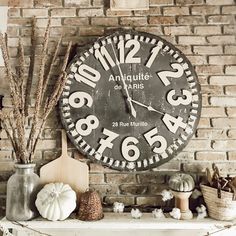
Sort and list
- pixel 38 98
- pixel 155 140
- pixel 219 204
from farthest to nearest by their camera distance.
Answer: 1. pixel 155 140
2. pixel 38 98
3. pixel 219 204

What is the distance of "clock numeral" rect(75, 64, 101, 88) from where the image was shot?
85.2 inches

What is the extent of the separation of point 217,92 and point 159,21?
60cm

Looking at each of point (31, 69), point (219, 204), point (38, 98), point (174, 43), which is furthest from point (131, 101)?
point (219, 204)

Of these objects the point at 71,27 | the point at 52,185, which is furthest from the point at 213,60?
the point at 52,185

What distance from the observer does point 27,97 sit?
2.19m

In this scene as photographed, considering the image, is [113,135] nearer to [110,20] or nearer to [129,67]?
[129,67]

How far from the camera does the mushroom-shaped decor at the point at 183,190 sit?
195 centimetres

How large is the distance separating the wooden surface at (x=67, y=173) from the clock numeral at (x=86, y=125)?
7.0 inches

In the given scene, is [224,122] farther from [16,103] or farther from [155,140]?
[16,103]

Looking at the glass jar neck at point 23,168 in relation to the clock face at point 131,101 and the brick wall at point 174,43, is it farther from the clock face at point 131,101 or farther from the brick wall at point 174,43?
the clock face at point 131,101

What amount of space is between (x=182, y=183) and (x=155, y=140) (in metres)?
0.33

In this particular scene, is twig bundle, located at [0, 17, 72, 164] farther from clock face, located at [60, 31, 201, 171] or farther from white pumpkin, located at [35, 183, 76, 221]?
white pumpkin, located at [35, 183, 76, 221]

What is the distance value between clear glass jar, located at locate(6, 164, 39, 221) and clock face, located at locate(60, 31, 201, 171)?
36 centimetres

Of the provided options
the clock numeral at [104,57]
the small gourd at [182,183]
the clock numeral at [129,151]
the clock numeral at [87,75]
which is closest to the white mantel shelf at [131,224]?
the small gourd at [182,183]
